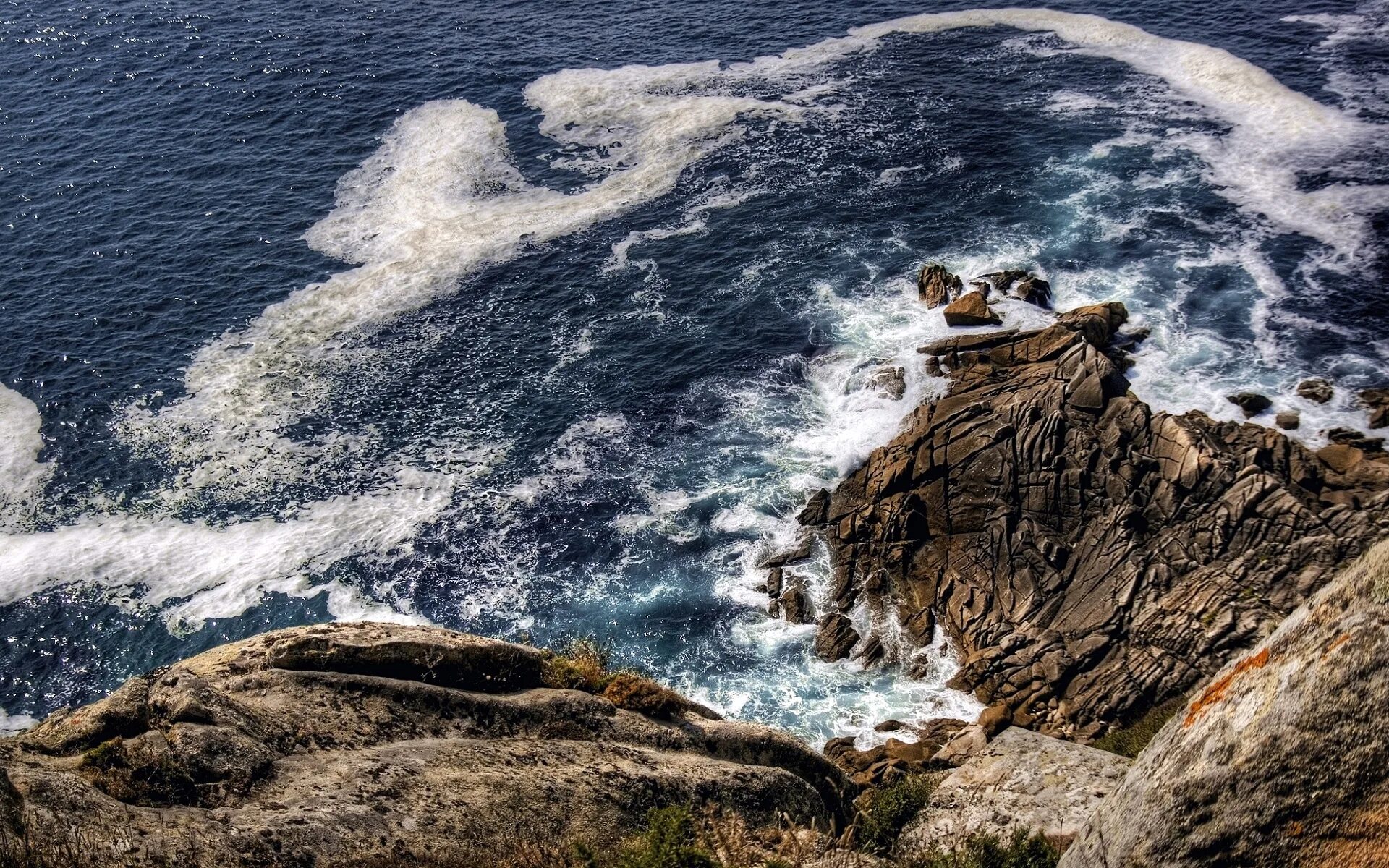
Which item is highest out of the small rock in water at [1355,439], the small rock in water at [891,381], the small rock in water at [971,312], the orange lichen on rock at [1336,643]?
the orange lichen on rock at [1336,643]

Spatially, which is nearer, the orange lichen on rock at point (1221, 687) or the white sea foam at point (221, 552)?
the orange lichen on rock at point (1221, 687)

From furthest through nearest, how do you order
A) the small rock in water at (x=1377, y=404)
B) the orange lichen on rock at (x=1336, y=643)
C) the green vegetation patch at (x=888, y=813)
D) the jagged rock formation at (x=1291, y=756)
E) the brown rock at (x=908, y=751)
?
the small rock in water at (x=1377, y=404)
the brown rock at (x=908, y=751)
the green vegetation patch at (x=888, y=813)
the orange lichen on rock at (x=1336, y=643)
the jagged rock formation at (x=1291, y=756)

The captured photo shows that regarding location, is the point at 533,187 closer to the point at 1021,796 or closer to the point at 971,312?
the point at 971,312

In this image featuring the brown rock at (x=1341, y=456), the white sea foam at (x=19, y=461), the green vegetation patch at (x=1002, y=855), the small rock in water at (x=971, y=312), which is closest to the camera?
the green vegetation patch at (x=1002, y=855)

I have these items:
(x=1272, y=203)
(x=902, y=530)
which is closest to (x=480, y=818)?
(x=902, y=530)

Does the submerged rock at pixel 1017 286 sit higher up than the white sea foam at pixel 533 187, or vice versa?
the white sea foam at pixel 533 187

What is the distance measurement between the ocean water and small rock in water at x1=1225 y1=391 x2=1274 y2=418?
6.46 ft

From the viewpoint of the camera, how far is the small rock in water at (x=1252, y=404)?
48625 millimetres

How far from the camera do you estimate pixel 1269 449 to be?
4181cm

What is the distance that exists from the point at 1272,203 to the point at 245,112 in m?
82.6

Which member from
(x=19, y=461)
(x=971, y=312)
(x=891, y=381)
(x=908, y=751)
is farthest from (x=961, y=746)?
(x=19, y=461)

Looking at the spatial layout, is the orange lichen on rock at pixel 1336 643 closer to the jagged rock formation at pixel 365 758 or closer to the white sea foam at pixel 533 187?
the jagged rock formation at pixel 365 758

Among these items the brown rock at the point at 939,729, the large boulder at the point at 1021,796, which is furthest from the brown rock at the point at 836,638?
the large boulder at the point at 1021,796

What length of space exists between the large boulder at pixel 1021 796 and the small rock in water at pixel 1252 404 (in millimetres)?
31351
